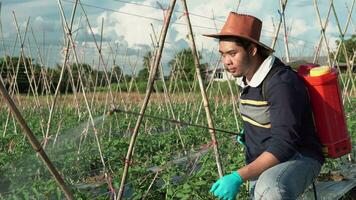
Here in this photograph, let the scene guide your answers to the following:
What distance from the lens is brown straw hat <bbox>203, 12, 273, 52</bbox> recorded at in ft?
7.87

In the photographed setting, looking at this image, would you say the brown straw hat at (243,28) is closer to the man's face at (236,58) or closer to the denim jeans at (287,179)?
the man's face at (236,58)

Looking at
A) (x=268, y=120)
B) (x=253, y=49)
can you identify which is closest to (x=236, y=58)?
(x=253, y=49)

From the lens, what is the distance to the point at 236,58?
2.40m

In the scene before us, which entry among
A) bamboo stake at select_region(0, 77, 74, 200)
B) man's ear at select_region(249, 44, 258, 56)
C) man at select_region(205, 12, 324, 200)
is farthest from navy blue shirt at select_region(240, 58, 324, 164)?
bamboo stake at select_region(0, 77, 74, 200)

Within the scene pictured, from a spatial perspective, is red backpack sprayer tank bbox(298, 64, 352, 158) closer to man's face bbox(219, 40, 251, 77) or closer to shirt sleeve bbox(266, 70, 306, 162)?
shirt sleeve bbox(266, 70, 306, 162)

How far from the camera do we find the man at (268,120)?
2.20m

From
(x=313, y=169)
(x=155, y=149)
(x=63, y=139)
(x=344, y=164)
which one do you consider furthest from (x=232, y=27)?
(x=155, y=149)

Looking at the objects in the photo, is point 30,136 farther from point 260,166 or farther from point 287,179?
point 287,179

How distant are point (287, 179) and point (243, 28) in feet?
2.42

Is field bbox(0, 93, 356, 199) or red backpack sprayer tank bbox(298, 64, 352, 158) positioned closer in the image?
red backpack sprayer tank bbox(298, 64, 352, 158)

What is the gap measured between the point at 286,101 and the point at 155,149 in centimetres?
510

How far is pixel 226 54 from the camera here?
7.91 feet

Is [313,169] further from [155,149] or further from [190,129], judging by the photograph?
[190,129]

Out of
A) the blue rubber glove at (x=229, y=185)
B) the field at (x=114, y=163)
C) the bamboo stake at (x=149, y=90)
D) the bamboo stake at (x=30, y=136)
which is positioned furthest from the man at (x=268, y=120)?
the bamboo stake at (x=30, y=136)
